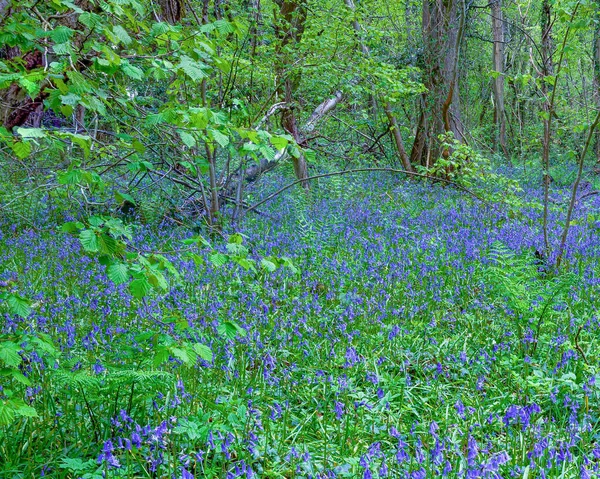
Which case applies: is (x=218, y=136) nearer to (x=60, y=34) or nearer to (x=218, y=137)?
(x=218, y=137)

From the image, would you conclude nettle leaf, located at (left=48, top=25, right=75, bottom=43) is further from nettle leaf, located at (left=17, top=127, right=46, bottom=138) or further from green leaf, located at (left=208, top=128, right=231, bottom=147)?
green leaf, located at (left=208, top=128, right=231, bottom=147)

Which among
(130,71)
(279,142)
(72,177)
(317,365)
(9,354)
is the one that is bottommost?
(317,365)

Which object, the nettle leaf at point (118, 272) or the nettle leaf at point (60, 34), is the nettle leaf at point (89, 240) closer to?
the nettle leaf at point (118, 272)

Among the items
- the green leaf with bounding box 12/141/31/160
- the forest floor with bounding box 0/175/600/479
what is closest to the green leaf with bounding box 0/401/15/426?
the forest floor with bounding box 0/175/600/479

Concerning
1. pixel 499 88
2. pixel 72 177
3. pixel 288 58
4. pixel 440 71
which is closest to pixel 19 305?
pixel 72 177

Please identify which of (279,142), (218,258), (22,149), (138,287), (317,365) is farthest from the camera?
(317,365)

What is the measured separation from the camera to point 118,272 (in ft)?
6.88

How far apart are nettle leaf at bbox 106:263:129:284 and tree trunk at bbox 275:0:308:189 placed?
15.4ft

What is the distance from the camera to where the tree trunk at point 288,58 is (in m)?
7.84

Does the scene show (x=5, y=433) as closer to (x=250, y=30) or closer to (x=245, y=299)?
(x=245, y=299)

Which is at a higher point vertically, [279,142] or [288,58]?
[288,58]

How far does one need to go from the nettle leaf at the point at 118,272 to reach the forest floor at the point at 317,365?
0.34m

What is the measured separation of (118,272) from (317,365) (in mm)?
1967

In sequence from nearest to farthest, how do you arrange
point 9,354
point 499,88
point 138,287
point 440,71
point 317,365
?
point 9,354
point 138,287
point 317,365
point 440,71
point 499,88
